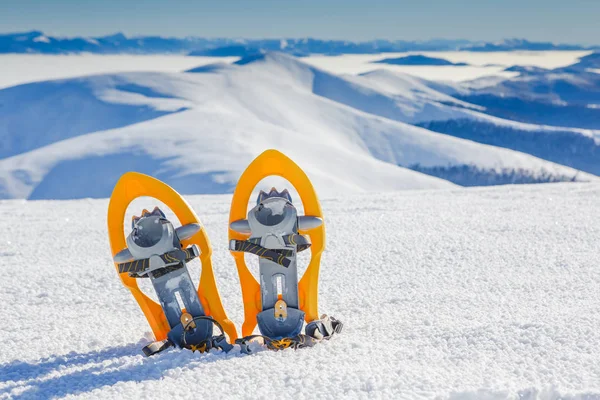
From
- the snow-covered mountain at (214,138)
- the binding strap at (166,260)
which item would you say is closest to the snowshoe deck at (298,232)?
the binding strap at (166,260)

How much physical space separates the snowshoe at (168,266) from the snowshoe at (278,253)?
0.21 metres

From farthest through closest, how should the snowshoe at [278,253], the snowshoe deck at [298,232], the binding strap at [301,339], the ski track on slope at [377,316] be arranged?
the snowshoe deck at [298,232]
the snowshoe at [278,253]
the binding strap at [301,339]
the ski track on slope at [377,316]

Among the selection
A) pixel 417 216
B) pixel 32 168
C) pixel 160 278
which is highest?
pixel 160 278

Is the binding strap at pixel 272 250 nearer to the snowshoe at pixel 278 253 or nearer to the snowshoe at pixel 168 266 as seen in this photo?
the snowshoe at pixel 278 253

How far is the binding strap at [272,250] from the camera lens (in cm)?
385

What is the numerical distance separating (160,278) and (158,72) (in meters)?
85.9

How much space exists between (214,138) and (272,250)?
40.6m

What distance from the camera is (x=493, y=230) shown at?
7215mm

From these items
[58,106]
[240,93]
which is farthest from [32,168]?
[240,93]

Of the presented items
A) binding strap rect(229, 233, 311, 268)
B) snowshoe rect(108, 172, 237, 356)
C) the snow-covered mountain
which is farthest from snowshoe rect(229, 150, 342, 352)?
the snow-covered mountain

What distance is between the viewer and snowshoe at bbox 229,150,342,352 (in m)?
3.85

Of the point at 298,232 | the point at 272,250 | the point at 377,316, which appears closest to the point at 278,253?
the point at 272,250

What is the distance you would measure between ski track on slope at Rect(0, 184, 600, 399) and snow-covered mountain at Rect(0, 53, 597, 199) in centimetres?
2473

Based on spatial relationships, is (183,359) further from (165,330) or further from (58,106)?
(58,106)
